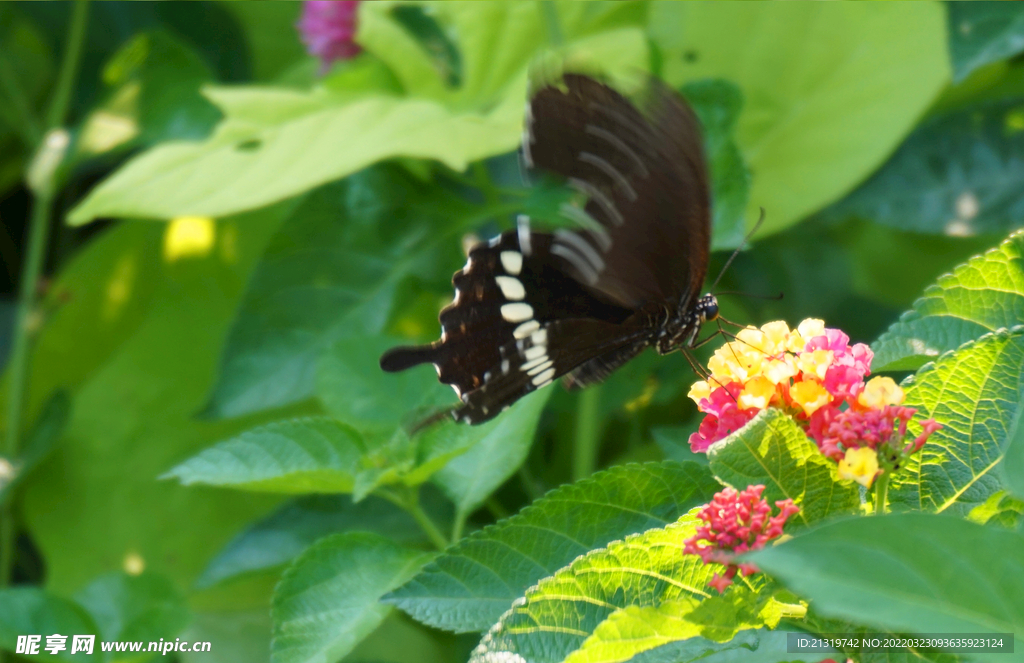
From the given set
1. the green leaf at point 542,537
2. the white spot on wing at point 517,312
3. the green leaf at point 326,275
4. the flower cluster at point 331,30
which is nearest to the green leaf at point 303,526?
the green leaf at point 326,275

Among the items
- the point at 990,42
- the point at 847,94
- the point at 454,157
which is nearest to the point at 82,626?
the point at 454,157

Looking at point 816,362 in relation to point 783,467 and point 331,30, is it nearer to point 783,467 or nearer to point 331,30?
point 783,467

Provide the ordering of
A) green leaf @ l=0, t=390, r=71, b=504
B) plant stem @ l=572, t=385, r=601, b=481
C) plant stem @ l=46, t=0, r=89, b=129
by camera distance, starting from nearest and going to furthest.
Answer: plant stem @ l=572, t=385, r=601, b=481
green leaf @ l=0, t=390, r=71, b=504
plant stem @ l=46, t=0, r=89, b=129

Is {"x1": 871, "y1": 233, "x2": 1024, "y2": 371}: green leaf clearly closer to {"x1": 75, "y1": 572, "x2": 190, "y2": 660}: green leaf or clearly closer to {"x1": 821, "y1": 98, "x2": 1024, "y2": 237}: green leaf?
{"x1": 821, "y1": 98, "x2": 1024, "y2": 237}: green leaf

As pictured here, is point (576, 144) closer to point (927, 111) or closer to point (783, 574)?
A: point (783, 574)

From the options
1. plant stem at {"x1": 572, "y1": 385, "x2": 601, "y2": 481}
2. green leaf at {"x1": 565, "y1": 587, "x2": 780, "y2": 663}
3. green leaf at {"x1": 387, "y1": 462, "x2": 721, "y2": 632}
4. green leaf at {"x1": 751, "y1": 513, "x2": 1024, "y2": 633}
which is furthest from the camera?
plant stem at {"x1": 572, "y1": 385, "x2": 601, "y2": 481}

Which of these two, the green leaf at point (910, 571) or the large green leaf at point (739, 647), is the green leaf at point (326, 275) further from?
the green leaf at point (910, 571)

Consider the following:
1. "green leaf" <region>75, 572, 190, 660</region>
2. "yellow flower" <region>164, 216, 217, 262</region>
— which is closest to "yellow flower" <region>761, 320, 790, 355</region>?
"green leaf" <region>75, 572, 190, 660</region>
